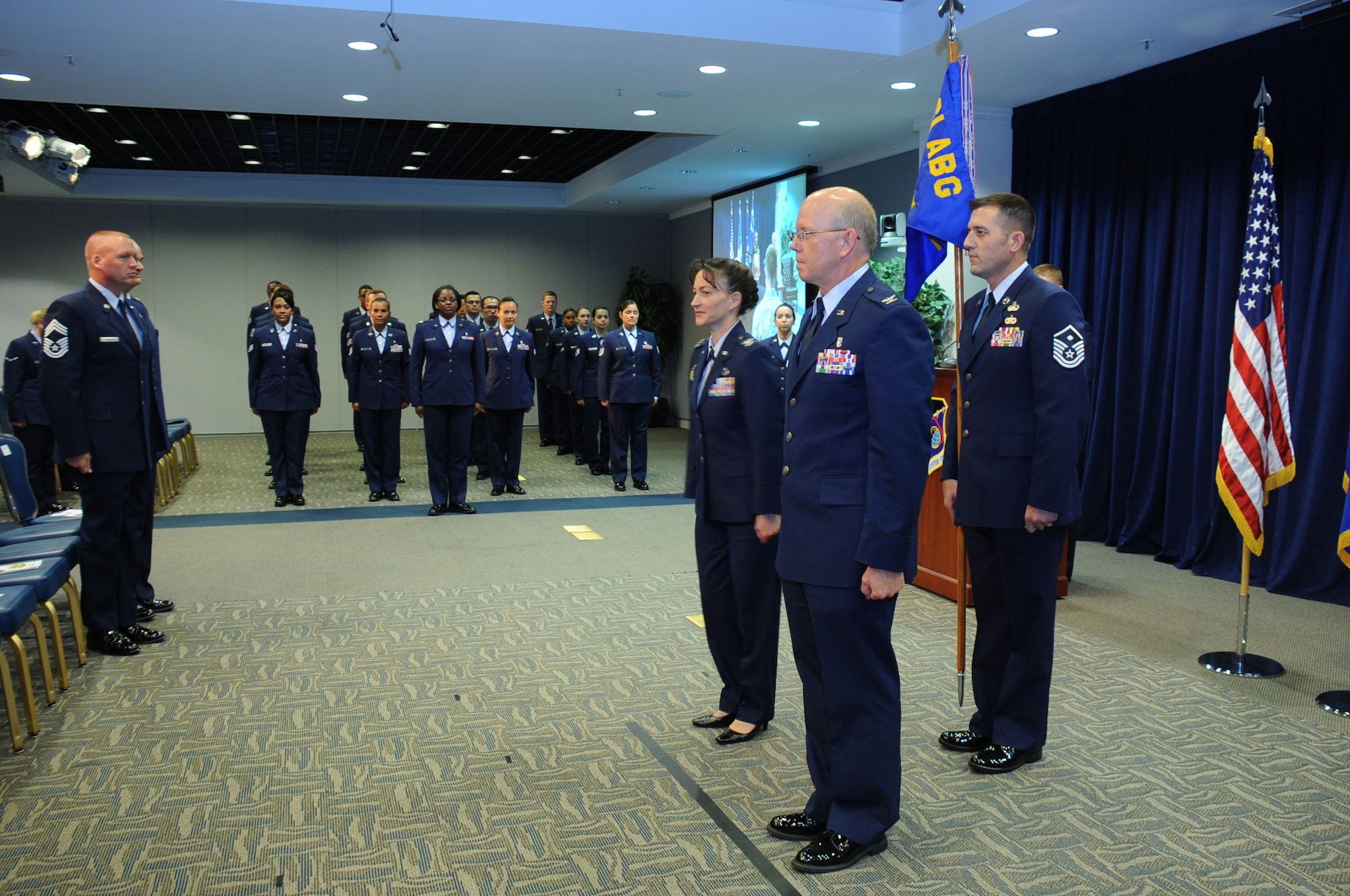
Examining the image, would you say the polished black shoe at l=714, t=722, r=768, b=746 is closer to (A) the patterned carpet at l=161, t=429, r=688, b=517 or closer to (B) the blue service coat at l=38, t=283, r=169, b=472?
(B) the blue service coat at l=38, t=283, r=169, b=472

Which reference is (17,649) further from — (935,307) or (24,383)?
(935,307)

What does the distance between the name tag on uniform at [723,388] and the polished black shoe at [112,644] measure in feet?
9.33

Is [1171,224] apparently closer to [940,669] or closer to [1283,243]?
[1283,243]

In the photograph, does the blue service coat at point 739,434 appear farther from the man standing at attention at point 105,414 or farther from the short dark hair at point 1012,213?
the man standing at attention at point 105,414

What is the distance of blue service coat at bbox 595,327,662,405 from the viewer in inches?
348

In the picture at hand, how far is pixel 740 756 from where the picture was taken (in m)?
3.22

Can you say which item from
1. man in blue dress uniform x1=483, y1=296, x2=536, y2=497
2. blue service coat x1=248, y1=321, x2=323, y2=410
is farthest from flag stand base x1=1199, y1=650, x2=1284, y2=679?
blue service coat x1=248, y1=321, x2=323, y2=410

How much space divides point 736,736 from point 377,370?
5.68 m

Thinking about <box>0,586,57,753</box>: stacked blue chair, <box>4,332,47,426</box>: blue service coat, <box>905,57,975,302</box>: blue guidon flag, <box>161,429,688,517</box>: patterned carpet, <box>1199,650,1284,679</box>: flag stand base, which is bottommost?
<box>1199,650,1284,679</box>: flag stand base

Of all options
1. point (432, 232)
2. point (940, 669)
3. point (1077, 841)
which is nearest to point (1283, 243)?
point (940, 669)

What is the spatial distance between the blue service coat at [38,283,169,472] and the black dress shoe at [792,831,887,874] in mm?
3322

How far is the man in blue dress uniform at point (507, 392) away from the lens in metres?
8.49

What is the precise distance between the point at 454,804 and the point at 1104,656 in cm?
288

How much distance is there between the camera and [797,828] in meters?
2.67
